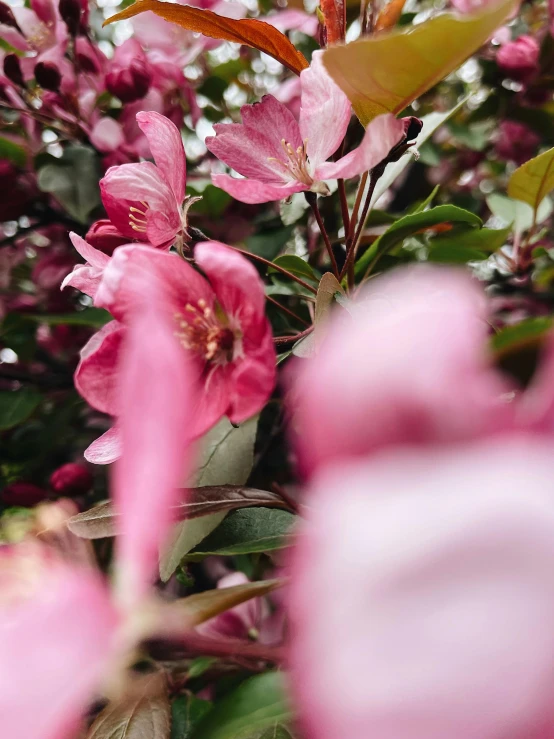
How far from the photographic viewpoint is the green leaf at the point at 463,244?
23.9 inches

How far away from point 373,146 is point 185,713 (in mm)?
504

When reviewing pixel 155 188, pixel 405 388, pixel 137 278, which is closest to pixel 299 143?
pixel 155 188

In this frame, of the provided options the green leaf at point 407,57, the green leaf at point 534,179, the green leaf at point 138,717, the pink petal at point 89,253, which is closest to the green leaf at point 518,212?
the green leaf at point 534,179

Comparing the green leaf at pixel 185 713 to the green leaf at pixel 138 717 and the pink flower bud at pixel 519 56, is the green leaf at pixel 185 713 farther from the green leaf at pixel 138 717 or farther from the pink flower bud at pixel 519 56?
the pink flower bud at pixel 519 56

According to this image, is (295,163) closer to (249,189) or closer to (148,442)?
(249,189)

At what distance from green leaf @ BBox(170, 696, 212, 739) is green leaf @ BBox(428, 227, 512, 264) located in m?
0.51

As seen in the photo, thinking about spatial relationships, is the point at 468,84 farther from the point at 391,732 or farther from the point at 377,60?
the point at 391,732

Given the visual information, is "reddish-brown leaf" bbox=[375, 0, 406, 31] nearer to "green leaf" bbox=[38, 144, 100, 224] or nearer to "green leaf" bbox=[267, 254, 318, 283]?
"green leaf" bbox=[267, 254, 318, 283]

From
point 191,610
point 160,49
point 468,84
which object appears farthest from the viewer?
point 468,84

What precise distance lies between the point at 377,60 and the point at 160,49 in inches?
27.1

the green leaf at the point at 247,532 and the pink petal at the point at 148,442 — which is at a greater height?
the pink petal at the point at 148,442

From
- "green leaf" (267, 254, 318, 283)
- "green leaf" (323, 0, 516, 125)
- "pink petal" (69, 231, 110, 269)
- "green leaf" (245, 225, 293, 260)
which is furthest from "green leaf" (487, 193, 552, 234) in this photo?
"pink petal" (69, 231, 110, 269)

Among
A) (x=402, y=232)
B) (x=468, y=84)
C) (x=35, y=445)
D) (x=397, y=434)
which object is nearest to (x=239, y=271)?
(x=397, y=434)

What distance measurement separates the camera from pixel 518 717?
0.14 metres
